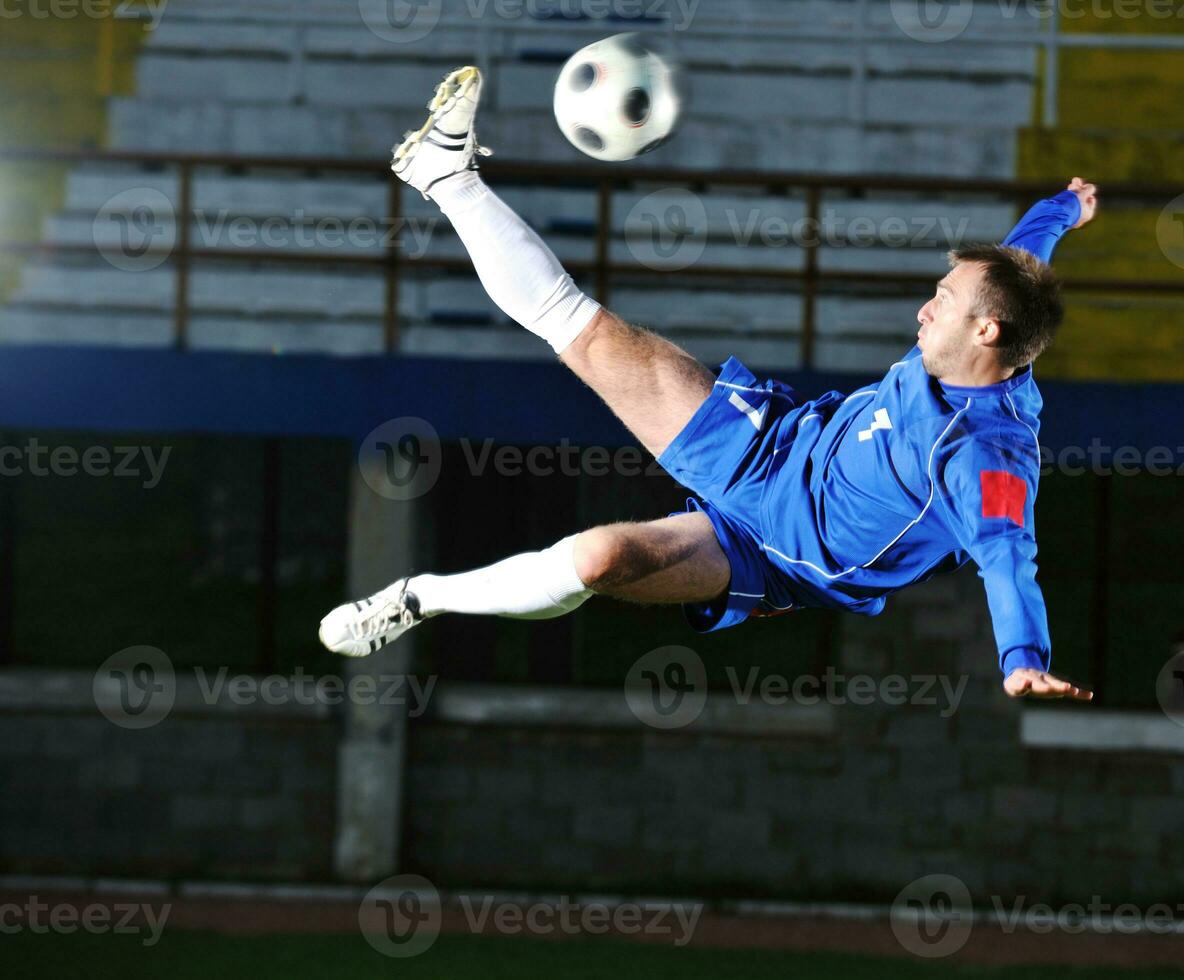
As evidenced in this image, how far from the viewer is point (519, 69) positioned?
11.6 meters

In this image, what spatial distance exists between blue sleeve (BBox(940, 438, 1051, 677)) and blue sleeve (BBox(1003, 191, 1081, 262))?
0.79 m

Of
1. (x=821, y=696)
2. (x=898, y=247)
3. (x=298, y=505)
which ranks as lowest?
(x=821, y=696)

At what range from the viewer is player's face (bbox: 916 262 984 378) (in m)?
4.09

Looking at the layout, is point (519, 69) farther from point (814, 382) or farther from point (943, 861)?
point (943, 861)

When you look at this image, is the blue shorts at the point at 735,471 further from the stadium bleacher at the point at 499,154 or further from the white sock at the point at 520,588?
the stadium bleacher at the point at 499,154

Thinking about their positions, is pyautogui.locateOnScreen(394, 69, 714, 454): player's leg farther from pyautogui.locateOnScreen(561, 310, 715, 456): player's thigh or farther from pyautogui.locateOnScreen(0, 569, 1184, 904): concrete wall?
pyautogui.locateOnScreen(0, 569, 1184, 904): concrete wall

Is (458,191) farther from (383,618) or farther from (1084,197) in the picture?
(1084,197)

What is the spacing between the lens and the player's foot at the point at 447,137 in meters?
4.47

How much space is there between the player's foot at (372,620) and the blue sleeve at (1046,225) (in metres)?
1.91

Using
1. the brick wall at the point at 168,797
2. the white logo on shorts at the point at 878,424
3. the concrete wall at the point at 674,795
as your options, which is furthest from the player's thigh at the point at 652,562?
the brick wall at the point at 168,797

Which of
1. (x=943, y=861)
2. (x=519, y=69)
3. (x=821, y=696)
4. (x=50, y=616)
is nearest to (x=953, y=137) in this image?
(x=519, y=69)

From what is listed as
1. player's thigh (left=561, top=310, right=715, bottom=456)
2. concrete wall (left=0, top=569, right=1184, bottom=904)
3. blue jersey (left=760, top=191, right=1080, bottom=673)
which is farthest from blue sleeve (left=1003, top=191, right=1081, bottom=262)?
concrete wall (left=0, top=569, right=1184, bottom=904)

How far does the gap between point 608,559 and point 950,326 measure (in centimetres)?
103

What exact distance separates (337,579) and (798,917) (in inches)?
186
